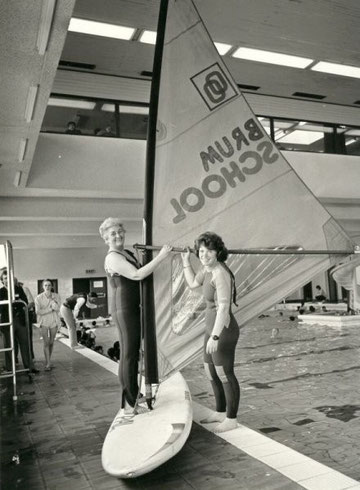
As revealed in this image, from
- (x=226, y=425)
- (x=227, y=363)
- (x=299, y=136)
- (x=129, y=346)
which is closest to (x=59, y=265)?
(x=299, y=136)

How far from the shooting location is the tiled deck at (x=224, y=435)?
279cm

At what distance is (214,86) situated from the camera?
3330 millimetres

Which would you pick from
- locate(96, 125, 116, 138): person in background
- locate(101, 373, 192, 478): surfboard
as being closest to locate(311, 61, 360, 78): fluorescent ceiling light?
locate(96, 125, 116, 138): person in background

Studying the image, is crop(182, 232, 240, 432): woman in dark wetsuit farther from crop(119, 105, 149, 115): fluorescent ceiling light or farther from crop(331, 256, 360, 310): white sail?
crop(119, 105, 149, 115): fluorescent ceiling light

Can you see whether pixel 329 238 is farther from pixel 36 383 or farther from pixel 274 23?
pixel 274 23

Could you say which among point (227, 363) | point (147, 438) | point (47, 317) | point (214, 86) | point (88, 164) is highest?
point (88, 164)

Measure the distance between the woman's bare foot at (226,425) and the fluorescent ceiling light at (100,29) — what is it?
6.39 m

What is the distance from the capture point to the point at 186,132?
10.6 ft

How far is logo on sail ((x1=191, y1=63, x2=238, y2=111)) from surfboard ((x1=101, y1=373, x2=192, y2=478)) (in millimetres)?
2169

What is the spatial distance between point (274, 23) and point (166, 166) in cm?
533

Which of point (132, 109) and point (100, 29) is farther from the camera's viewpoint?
point (132, 109)

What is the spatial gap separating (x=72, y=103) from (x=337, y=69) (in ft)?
18.1

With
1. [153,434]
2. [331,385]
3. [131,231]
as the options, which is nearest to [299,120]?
[131,231]

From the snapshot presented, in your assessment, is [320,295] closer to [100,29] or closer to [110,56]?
[110,56]
